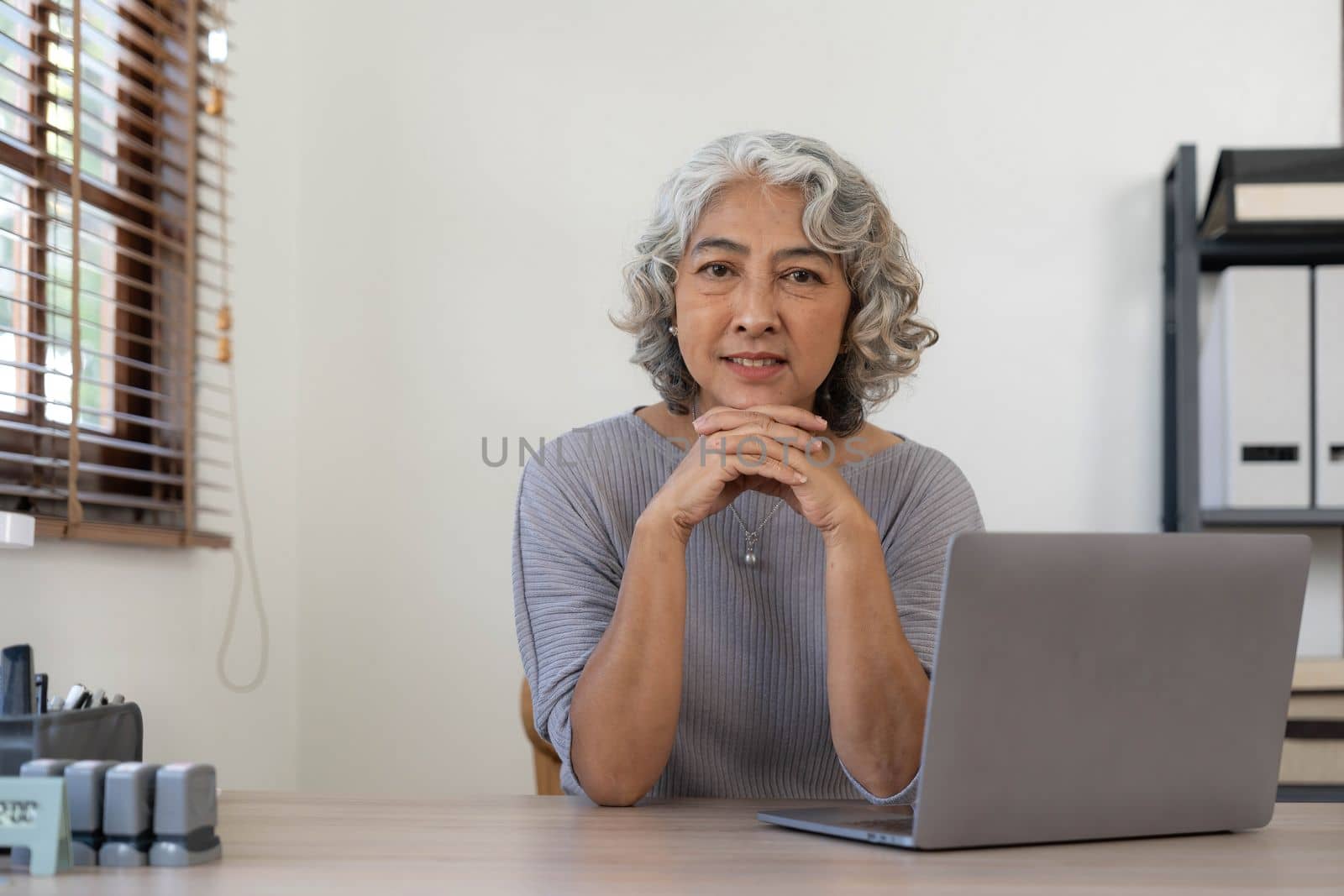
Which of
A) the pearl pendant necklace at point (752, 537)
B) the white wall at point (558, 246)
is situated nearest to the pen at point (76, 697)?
the pearl pendant necklace at point (752, 537)

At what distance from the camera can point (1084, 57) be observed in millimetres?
2623

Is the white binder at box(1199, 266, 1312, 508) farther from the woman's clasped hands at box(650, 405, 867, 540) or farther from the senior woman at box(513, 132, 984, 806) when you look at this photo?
the woman's clasped hands at box(650, 405, 867, 540)

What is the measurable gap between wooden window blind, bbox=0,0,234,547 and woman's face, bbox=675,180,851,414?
2.96ft

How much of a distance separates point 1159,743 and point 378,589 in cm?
195

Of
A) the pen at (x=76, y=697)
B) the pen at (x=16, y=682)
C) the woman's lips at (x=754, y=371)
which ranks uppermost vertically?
the woman's lips at (x=754, y=371)

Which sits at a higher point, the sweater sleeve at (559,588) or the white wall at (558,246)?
the white wall at (558,246)

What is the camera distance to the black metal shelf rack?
233 cm

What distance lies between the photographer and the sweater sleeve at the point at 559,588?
135 centimetres

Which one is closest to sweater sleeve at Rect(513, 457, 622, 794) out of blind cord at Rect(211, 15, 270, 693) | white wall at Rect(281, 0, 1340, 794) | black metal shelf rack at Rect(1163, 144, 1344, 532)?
blind cord at Rect(211, 15, 270, 693)

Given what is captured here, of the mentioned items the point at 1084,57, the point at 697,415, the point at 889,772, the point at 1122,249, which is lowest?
the point at 889,772

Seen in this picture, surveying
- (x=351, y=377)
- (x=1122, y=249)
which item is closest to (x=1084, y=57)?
(x=1122, y=249)

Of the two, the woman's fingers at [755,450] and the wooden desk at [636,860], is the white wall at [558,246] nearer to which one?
the woman's fingers at [755,450]

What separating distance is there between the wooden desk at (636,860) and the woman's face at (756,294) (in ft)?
1.91

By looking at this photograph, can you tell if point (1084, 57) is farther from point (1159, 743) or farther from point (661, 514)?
point (1159, 743)
